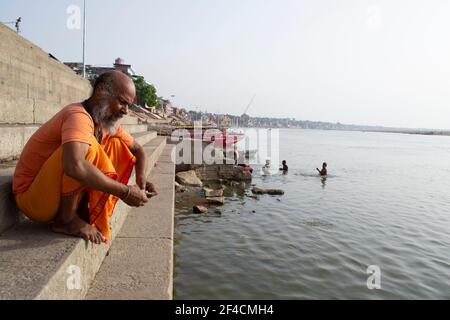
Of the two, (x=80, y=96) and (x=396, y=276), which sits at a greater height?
(x=80, y=96)

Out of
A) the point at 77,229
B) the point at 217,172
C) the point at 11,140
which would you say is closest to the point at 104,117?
the point at 77,229

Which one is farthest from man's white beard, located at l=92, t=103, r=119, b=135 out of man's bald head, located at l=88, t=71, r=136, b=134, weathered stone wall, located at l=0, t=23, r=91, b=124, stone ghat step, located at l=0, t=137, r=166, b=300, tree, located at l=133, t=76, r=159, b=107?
tree, located at l=133, t=76, r=159, b=107

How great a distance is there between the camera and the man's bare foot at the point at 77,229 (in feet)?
7.87

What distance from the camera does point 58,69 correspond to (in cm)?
771

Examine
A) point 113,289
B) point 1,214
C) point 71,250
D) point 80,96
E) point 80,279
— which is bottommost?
point 113,289

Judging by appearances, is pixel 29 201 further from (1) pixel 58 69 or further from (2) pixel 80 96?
(2) pixel 80 96

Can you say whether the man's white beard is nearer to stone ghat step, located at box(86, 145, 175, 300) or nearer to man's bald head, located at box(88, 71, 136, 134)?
man's bald head, located at box(88, 71, 136, 134)

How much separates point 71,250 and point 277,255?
555cm

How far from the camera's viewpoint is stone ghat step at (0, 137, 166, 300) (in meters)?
1.72

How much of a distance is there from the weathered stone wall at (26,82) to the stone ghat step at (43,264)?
2708 millimetres

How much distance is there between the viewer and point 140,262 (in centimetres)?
292

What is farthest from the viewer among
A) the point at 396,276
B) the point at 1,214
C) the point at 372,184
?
the point at 372,184

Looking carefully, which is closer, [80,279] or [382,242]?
[80,279]

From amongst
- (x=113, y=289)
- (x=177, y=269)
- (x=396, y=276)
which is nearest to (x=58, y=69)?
(x=177, y=269)
